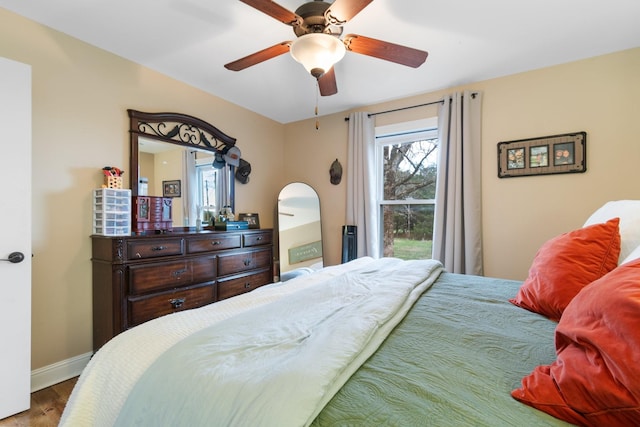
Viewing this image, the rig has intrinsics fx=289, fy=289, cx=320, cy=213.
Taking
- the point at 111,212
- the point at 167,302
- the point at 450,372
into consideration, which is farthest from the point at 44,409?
the point at 450,372

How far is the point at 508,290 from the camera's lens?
1.59 metres

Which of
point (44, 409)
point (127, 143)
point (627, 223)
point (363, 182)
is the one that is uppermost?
point (127, 143)

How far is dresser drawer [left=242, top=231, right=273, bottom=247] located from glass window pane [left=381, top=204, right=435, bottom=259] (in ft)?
4.52

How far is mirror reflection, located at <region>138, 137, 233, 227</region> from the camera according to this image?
2580 millimetres

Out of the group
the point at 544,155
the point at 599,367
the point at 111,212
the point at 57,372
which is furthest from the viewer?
the point at 544,155

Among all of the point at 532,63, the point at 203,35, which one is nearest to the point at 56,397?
the point at 203,35

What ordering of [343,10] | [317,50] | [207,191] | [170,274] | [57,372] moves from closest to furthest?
[343,10]
[317,50]
[57,372]
[170,274]
[207,191]

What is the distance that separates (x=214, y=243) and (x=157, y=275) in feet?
1.79

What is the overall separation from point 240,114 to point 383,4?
85.3 inches

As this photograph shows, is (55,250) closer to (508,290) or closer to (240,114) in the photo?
(240,114)

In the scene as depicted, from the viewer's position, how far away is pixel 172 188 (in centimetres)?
275

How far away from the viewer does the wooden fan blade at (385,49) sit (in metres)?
1.65

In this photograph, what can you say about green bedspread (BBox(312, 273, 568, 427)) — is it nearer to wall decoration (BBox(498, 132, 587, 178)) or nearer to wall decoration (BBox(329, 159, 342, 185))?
wall decoration (BBox(498, 132, 587, 178))

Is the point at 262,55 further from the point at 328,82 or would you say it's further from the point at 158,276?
the point at 158,276
